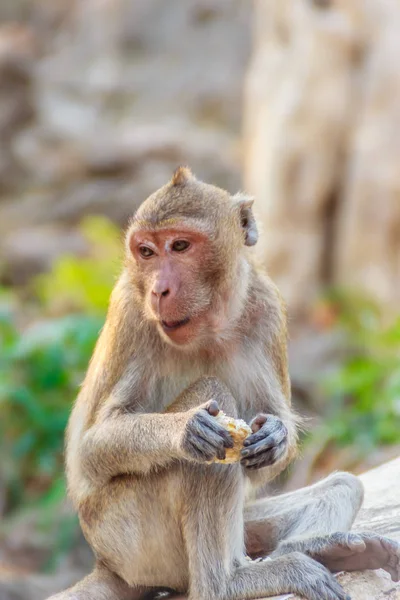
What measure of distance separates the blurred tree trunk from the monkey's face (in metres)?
8.48

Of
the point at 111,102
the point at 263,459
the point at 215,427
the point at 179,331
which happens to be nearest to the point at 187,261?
the point at 179,331

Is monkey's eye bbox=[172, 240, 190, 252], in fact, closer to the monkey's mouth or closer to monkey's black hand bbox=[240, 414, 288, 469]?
the monkey's mouth

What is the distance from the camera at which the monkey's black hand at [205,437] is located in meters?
4.00

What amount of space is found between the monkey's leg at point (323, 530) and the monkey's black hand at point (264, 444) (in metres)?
0.51

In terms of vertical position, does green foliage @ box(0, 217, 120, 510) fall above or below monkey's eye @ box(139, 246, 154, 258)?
above

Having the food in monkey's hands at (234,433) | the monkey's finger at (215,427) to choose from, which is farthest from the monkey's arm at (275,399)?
the monkey's finger at (215,427)

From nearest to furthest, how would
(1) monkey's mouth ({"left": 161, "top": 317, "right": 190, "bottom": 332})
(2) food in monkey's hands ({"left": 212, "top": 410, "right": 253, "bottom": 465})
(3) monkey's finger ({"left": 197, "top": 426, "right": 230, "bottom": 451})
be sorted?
(3) monkey's finger ({"left": 197, "top": 426, "right": 230, "bottom": 451}) < (2) food in monkey's hands ({"left": 212, "top": 410, "right": 253, "bottom": 465}) < (1) monkey's mouth ({"left": 161, "top": 317, "right": 190, "bottom": 332})

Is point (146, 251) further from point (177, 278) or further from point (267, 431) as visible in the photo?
point (267, 431)

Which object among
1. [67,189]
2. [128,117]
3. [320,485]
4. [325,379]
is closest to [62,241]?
[67,189]

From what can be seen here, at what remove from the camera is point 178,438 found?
410 centimetres

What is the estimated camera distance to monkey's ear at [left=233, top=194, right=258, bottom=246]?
479cm

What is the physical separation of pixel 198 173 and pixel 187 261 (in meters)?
15.4

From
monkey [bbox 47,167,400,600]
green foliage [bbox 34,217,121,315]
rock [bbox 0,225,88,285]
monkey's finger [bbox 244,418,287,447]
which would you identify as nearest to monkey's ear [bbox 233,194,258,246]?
monkey [bbox 47,167,400,600]

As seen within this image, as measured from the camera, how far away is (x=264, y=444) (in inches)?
165
